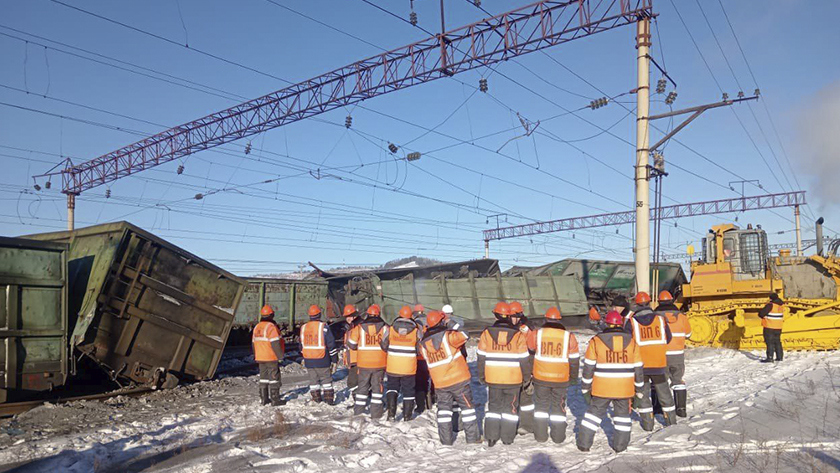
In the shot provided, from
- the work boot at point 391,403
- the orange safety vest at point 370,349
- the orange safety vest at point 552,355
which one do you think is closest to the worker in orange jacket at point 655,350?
the orange safety vest at point 552,355

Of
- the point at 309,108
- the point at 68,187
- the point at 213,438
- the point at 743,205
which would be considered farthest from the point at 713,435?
the point at 743,205

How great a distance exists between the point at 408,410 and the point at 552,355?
248cm

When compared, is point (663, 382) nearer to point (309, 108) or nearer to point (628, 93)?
point (628, 93)

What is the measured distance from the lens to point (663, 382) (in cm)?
742

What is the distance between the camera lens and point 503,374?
261 inches

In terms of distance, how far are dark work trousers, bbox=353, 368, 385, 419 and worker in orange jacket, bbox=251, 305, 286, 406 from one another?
149 cm

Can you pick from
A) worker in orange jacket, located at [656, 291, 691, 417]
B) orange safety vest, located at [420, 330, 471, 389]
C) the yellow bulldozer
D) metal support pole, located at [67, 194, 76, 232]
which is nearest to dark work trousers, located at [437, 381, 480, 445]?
orange safety vest, located at [420, 330, 471, 389]

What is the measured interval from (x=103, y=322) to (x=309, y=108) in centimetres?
939

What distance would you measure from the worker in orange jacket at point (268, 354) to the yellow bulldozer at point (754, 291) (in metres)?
11.4

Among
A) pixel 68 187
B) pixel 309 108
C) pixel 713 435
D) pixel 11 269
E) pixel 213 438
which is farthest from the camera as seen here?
pixel 68 187

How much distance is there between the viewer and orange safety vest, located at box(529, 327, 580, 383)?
6648 mm

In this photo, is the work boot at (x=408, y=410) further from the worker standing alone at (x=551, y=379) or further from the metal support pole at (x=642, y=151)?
the metal support pole at (x=642, y=151)

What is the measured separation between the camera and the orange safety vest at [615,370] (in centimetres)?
623

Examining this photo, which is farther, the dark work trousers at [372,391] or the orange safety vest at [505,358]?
the dark work trousers at [372,391]
